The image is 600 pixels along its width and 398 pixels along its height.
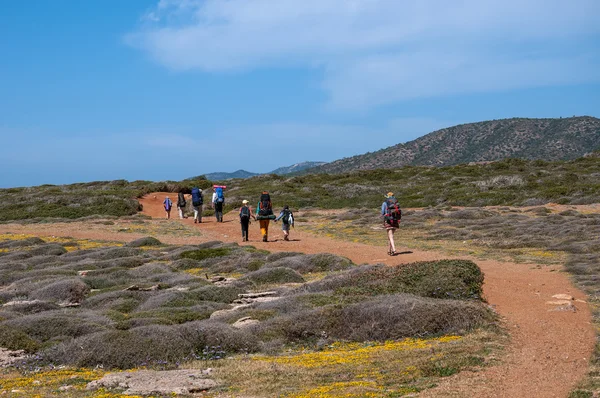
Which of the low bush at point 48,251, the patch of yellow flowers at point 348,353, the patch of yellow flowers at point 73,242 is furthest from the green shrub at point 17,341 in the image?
the patch of yellow flowers at point 73,242

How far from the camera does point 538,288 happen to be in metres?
14.9

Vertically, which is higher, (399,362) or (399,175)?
(399,175)

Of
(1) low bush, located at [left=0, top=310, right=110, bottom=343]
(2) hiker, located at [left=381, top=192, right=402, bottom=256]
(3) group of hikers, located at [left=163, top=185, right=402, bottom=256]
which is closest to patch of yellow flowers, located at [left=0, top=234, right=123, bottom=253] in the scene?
(3) group of hikers, located at [left=163, top=185, right=402, bottom=256]

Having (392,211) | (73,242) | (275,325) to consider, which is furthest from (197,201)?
(275,325)

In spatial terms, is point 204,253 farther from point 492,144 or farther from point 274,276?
point 492,144

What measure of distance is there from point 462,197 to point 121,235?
82.1ft

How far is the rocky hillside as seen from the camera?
A: 129 meters

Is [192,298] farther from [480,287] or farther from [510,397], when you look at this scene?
[510,397]

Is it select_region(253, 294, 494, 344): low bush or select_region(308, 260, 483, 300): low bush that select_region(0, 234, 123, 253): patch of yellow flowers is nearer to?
select_region(308, 260, 483, 300): low bush

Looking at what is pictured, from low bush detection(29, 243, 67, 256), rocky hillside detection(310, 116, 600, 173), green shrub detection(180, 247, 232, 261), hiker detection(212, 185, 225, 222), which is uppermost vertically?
rocky hillside detection(310, 116, 600, 173)

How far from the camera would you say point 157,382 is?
8.23 meters

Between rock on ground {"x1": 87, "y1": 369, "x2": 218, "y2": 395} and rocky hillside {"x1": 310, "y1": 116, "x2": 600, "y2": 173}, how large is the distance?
408 feet

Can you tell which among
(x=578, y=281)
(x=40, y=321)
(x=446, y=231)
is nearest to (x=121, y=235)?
(x=446, y=231)

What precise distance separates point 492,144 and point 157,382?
138m
